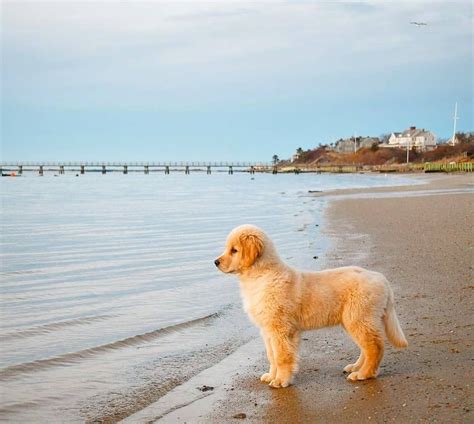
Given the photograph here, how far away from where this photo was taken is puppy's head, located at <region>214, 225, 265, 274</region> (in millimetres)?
5922

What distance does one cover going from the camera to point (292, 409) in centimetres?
516

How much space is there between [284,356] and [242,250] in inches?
41.7

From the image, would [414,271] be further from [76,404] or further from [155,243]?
[155,243]

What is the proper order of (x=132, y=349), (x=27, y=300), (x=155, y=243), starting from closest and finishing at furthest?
(x=132, y=349)
(x=27, y=300)
(x=155, y=243)

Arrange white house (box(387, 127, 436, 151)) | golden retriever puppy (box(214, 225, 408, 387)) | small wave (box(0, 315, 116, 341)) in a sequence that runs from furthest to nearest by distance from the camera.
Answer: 1. white house (box(387, 127, 436, 151))
2. small wave (box(0, 315, 116, 341))
3. golden retriever puppy (box(214, 225, 408, 387))

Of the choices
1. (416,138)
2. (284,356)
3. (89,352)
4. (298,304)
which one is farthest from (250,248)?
(416,138)

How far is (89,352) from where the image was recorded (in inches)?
290

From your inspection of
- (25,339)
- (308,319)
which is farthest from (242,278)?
(25,339)

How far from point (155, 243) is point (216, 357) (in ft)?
34.4

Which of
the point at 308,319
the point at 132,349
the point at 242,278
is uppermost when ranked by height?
the point at 242,278

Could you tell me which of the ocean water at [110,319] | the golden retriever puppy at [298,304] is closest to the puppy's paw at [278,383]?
the golden retriever puppy at [298,304]

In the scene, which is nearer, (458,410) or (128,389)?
(458,410)

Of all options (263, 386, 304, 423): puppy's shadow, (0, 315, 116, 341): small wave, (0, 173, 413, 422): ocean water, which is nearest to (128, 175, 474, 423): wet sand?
(263, 386, 304, 423): puppy's shadow

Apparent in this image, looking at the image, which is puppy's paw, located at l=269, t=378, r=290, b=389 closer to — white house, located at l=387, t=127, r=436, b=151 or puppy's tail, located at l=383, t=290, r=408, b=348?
puppy's tail, located at l=383, t=290, r=408, b=348
